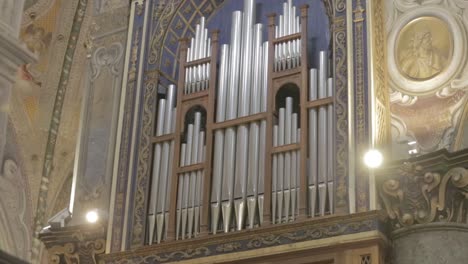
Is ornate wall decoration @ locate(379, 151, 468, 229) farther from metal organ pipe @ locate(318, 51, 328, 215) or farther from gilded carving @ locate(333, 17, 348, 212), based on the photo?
metal organ pipe @ locate(318, 51, 328, 215)

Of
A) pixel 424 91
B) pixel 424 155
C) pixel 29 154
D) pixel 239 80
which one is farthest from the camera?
pixel 29 154

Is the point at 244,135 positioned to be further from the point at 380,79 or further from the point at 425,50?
the point at 425,50

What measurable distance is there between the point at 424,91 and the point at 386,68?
572mm

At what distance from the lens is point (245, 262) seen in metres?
11.6

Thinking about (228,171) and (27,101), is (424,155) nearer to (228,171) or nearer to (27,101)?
(228,171)

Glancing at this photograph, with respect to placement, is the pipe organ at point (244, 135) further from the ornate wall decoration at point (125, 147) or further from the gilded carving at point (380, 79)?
the gilded carving at point (380, 79)

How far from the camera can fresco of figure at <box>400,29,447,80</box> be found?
39.8 ft

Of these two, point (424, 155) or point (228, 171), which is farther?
point (228, 171)

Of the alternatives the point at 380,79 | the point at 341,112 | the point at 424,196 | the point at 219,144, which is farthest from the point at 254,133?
the point at 424,196

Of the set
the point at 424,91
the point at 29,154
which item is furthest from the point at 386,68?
the point at 29,154

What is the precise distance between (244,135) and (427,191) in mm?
2374

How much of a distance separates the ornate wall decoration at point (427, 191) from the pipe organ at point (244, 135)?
2.27 feet

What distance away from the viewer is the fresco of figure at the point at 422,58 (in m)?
12.1

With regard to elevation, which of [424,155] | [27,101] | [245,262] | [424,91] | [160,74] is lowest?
[245,262]
